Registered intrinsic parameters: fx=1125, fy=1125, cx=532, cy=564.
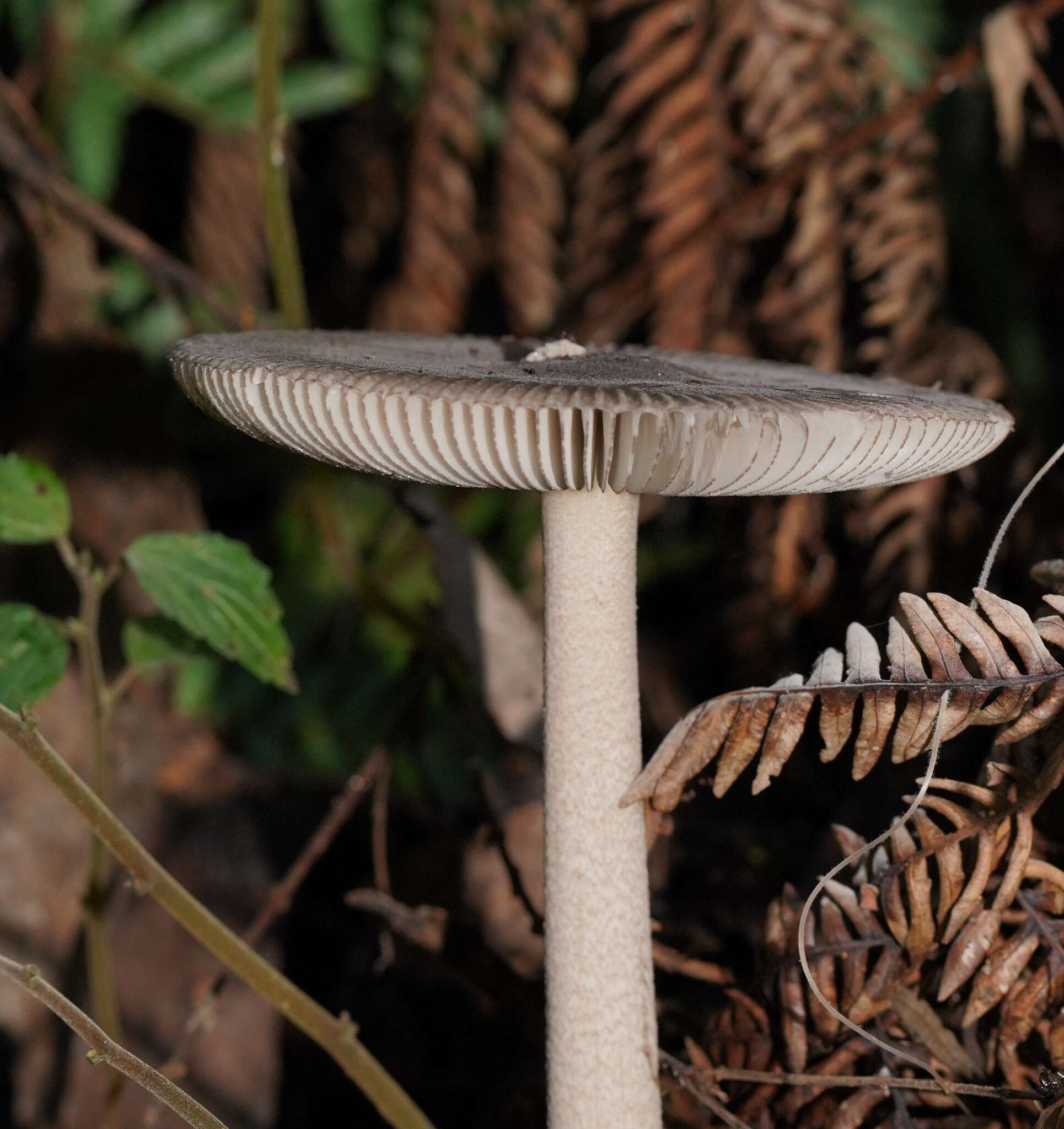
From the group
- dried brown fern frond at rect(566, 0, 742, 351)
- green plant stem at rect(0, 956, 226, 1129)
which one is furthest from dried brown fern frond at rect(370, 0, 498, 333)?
green plant stem at rect(0, 956, 226, 1129)

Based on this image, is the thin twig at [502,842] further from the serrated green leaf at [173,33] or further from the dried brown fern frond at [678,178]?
the serrated green leaf at [173,33]

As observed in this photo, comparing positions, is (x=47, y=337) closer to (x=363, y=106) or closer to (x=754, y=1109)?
(x=363, y=106)

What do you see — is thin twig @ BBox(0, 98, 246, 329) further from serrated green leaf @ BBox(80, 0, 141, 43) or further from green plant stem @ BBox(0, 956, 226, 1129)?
green plant stem @ BBox(0, 956, 226, 1129)

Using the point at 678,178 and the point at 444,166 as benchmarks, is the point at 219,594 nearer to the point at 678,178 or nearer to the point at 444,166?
the point at 678,178

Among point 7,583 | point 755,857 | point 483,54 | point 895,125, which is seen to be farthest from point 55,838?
point 895,125

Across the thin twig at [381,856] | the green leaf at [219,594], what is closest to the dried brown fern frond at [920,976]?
the thin twig at [381,856]

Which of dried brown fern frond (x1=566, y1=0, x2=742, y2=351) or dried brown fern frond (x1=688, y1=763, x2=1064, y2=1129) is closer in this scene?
dried brown fern frond (x1=688, y1=763, x2=1064, y2=1129)
